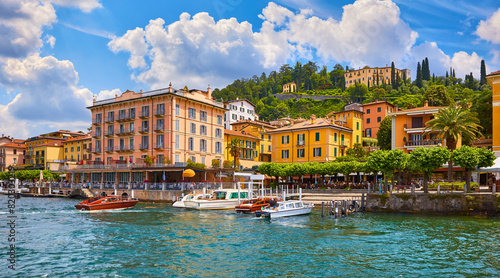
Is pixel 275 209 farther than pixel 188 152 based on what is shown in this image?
No

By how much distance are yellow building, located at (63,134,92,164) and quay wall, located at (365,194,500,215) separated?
7273 cm

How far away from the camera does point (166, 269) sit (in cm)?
1933

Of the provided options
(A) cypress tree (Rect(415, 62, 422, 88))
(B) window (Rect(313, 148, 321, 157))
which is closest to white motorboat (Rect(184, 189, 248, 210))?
(B) window (Rect(313, 148, 321, 157))

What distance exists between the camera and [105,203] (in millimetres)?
44188

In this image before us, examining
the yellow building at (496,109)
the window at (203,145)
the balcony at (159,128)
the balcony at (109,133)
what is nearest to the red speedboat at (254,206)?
the yellow building at (496,109)

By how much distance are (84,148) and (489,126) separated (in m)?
84.7

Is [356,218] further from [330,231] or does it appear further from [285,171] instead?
[285,171]

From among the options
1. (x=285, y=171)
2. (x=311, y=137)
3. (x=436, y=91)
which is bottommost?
(x=285, y=171)

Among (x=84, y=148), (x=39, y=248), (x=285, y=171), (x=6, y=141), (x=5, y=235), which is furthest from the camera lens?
(x=6, y=141)

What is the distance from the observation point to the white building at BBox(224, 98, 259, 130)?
112919 millimetres

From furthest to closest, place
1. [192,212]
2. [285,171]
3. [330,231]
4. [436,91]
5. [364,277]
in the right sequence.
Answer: [436,91] < [285,171] < [192,212] < [330,231] < [364,277]

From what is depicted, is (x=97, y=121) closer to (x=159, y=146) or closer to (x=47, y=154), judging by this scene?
(x=159, y=146)

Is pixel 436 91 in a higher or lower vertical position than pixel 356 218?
higher

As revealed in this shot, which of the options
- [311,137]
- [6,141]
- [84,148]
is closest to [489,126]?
[311,137]
